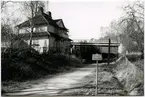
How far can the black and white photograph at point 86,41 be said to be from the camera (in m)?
3.85

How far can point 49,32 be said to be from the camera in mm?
4641

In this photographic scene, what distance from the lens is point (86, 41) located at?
4137mm

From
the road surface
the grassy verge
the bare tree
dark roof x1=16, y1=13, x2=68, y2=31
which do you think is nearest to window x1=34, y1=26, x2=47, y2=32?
dark roof x1=16, y1=13, x2=68, y2=31

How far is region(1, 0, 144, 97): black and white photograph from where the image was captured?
385cm

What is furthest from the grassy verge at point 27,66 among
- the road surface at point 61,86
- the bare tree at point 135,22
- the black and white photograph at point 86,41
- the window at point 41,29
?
the bare tree at point 135,22

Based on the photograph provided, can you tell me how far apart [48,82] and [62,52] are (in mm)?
932

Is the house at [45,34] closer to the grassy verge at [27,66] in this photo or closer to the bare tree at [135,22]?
the grassy verge at [27,66]

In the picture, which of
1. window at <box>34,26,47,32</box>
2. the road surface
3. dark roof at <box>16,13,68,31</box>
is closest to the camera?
the road surface

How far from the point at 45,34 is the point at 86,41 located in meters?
1.10

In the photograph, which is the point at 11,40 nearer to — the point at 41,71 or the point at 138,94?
the point at 41,71

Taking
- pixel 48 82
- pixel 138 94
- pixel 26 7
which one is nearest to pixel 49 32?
pixel 26 7

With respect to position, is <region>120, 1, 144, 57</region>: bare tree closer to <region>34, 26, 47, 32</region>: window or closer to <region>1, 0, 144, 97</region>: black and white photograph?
<region>1, 0, 144, 97</region>: black and white photograph

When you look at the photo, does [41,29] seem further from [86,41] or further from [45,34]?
[86,41]

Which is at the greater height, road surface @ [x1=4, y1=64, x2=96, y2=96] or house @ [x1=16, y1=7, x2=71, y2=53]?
house @ [x1=16, y1=7, x2=71, y2=53]
